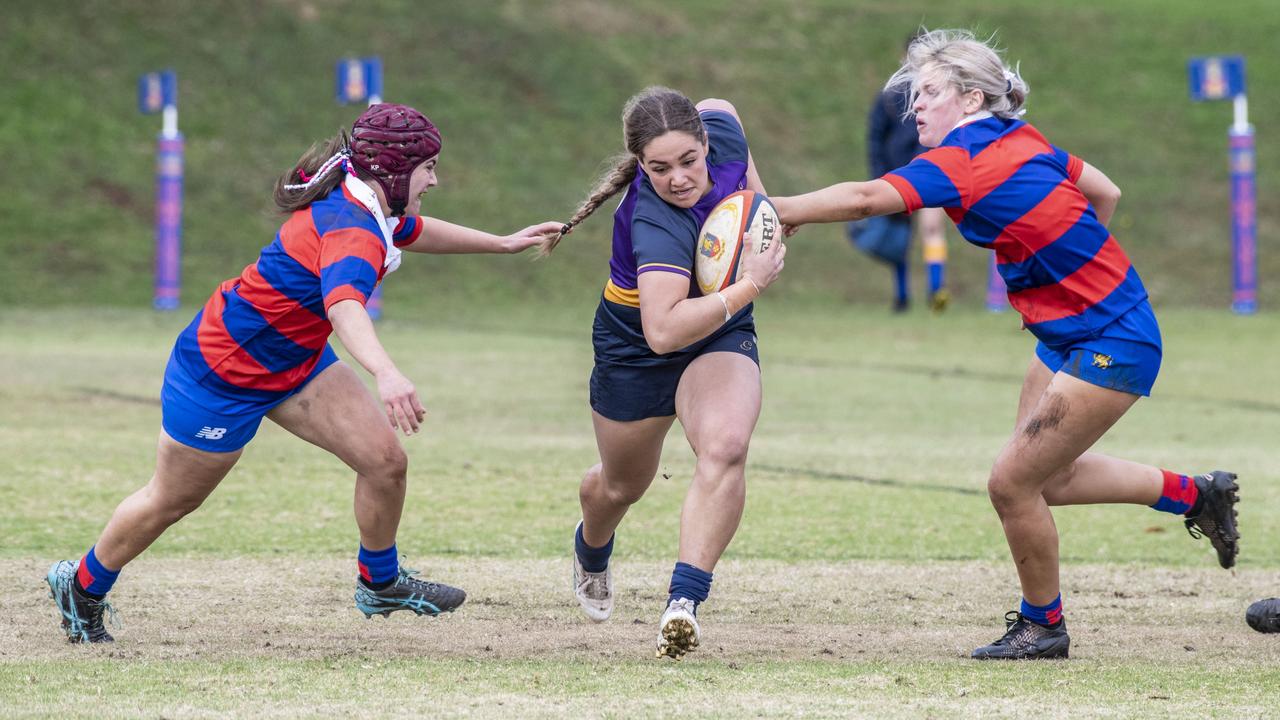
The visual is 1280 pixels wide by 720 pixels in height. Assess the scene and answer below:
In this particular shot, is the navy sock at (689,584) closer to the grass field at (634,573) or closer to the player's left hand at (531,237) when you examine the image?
the grass field at (634,573)

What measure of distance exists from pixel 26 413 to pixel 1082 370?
7951mm

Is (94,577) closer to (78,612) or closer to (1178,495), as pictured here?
(78,612)

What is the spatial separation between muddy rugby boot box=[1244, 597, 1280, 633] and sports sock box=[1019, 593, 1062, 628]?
0.79 metres

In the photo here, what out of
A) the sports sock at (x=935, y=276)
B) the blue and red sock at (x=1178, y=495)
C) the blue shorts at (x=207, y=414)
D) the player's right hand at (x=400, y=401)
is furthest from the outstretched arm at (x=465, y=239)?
the sports sock at (x=935, y=276)

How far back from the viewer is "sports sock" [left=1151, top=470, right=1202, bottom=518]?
6.24 metres

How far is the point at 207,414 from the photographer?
561 centimetres

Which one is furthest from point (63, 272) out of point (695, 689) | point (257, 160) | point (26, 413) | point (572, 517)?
point (695, 689)

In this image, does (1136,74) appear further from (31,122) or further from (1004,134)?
(1004,134)

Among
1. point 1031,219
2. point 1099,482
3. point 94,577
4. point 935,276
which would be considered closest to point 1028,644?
point 1099,482

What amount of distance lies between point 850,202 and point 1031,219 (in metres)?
0.55

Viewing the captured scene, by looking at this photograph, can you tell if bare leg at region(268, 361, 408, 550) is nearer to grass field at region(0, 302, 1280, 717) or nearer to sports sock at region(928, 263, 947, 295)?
grass field at region(0, 302, 1280, 717)

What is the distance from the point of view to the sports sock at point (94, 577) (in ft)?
18.6

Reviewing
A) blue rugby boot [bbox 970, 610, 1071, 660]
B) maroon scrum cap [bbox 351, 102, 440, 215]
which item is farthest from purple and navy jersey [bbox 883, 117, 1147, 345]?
maroon scrum cap [bbox 351, 102, 440, 215]

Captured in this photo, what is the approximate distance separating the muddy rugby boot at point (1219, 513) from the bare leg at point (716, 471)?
5.84 ft
